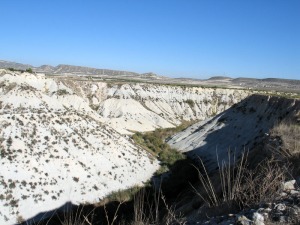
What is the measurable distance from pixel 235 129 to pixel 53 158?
78.9 ft

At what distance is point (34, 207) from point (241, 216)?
2192 cm

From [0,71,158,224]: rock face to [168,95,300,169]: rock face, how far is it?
27.0 feet

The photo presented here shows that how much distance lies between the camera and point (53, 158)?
30.8 m

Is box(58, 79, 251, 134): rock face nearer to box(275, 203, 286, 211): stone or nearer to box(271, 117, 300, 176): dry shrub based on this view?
box(271, 117, 300, 176): dry shrub

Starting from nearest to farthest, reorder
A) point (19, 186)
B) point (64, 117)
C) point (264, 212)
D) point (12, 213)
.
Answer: point (264, 212)
point (12, 213)
point (19, 186)
point (64, 117)

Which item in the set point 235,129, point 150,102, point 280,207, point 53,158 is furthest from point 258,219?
point 150,102

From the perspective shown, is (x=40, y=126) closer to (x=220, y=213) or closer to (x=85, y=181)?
(x=85, y=181)

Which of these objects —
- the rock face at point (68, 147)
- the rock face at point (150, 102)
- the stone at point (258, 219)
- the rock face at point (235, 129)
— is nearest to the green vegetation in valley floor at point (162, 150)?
the rock face at point (68, 147)

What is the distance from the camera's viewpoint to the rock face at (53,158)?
2614cm

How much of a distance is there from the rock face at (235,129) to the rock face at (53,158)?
824cm

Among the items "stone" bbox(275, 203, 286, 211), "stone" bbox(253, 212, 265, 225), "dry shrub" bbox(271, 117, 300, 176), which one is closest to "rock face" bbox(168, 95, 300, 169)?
"dry shrub" bbox(271, 117, 300, 176)

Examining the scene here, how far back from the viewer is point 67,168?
30406 mm

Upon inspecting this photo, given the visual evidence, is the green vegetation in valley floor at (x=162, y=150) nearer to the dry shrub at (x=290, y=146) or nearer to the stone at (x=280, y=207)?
the dry shrub at (x=290, y=146)

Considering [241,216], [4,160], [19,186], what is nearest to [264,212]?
[241,216]
